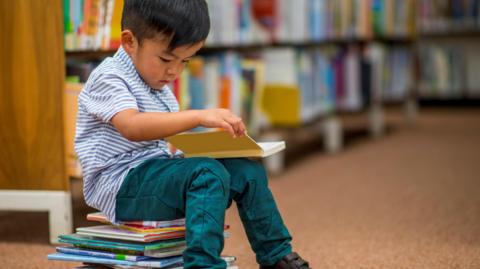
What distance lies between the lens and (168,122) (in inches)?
48.0

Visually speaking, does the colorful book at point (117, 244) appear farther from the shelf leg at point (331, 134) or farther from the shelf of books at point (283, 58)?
the shelf leg at point (331, 134)

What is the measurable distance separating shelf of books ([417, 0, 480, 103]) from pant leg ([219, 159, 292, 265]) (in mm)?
4154

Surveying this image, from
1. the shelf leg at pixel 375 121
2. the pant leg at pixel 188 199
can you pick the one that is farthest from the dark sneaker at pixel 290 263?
the shelf leg at pixel 375 121

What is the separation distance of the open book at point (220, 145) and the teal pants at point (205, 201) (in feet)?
0.07

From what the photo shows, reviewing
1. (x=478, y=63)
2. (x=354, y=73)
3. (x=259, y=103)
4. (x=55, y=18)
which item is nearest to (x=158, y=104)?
(x=55, y=18)

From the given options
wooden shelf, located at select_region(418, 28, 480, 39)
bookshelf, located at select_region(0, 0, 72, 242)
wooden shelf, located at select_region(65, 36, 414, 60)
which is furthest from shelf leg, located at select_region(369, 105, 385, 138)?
bookshelf, located at select_region(0, 0, 72, 242)

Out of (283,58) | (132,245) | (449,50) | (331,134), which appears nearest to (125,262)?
(132,245)

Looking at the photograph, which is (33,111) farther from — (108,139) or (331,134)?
(331,134)

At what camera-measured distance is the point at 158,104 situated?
138cm

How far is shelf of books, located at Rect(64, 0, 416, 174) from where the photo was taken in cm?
191

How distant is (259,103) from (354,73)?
928mm

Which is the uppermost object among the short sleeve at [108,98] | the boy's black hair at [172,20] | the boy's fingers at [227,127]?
the boy's black hair at [172,20]

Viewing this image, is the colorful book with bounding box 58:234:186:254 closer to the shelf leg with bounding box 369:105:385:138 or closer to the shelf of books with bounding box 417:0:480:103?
the shelf leg with bounding box 369:105:385:138

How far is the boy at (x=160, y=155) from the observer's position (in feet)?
3.98
